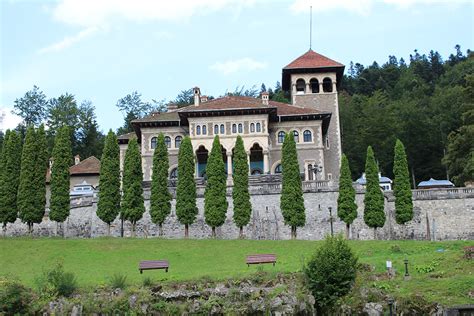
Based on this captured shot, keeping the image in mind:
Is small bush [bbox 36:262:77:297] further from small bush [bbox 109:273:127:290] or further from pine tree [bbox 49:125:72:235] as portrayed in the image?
pine tree [bbox 49:125:72:235]

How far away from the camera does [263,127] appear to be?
55438 mm

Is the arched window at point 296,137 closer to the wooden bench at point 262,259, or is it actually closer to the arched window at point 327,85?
the arched window at point 327,85

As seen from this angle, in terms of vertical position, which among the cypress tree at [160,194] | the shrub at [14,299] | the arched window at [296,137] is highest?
the arched window at [296,137]

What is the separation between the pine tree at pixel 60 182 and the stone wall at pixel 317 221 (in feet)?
11.0

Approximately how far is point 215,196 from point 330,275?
58.6 feet

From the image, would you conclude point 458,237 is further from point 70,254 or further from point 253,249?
point 70,254

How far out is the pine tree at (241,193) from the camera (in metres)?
42.7

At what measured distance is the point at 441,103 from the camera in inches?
2926

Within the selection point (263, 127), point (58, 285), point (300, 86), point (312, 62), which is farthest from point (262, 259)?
point (312, 62)

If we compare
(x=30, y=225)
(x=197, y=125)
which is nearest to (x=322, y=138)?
(x=197, y=125)

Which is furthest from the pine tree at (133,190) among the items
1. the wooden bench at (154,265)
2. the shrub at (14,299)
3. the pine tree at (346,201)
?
the shrub at (14,299)

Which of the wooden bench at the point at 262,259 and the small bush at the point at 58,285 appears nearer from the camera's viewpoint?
the small bush at the point at 58,285

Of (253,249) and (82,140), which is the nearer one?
(253,249)

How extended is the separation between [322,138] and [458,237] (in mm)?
16898
